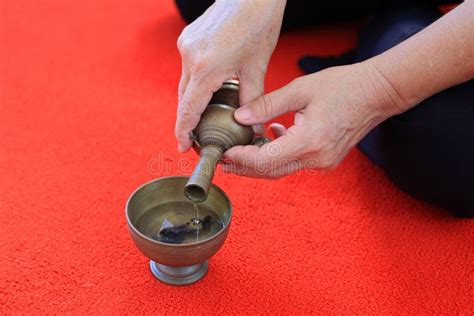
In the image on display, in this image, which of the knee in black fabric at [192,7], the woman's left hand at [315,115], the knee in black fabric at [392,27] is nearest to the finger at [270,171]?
the woman's left hand at [315,115]

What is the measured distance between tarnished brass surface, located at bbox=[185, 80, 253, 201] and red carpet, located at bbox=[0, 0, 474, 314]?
23 cm

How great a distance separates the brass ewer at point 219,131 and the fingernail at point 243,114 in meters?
0.01

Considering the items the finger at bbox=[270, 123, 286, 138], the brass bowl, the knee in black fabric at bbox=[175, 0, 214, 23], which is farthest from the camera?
the knee in black fabric at bbox=[175, 0, 214, 23]

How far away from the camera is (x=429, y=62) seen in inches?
37.4

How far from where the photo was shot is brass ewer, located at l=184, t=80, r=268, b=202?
2.97 ft

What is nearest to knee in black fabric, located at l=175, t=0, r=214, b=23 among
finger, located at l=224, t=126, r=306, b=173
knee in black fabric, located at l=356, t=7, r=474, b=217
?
knee in black fabric, located at l=356, t=7, r=474, b=217

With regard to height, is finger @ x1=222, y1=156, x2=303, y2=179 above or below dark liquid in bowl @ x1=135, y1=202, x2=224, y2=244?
above

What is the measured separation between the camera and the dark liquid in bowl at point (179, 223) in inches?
38.5

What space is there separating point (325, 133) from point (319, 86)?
0.08 metres

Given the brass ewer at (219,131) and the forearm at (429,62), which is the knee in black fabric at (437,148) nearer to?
the forearm at (429,62)

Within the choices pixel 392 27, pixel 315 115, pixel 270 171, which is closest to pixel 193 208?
pixel 270 171

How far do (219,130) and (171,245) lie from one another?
0.68 feet

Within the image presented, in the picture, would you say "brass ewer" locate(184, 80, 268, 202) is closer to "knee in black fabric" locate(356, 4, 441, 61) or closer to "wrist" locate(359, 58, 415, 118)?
"wrist" locate(359, 58, 415, 118)

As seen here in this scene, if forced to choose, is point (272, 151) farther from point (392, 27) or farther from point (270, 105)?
point (392, 27)
